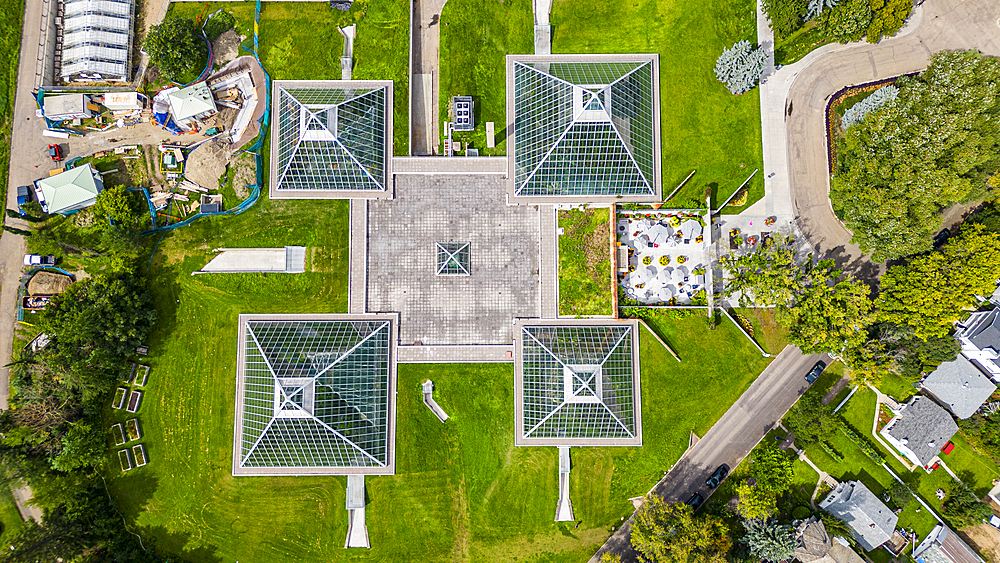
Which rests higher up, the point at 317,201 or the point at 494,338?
the point at 317,201

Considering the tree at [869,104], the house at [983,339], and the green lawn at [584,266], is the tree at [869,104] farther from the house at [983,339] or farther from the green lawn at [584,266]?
the green lawn at [584,266]

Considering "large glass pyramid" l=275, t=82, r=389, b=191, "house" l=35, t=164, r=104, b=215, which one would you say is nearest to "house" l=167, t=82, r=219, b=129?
"large glass pyramid" l=275, t=82, r=389, b=191

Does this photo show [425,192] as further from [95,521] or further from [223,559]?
[95,521]

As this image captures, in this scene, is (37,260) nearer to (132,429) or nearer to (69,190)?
(69,190)

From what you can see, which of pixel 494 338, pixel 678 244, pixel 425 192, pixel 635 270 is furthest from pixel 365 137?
pixel 678 244

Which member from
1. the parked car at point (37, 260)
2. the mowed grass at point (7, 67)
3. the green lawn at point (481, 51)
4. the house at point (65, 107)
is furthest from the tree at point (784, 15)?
the parked car at point (37, 260)

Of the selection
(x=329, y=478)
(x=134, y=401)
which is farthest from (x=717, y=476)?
(x=134, y=401)
